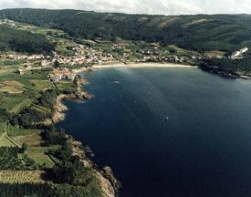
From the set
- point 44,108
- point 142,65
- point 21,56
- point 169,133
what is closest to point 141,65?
point 142,65

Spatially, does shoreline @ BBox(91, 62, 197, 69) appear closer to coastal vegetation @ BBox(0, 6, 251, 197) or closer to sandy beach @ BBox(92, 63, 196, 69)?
sandy beach @ BBox(92, 63, 196, 69)

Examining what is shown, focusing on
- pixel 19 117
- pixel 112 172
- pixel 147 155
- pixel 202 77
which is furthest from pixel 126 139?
pixel 202 77

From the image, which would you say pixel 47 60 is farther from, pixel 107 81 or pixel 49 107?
pixel 49 107

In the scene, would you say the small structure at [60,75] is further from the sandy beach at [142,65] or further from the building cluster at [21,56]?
the building cluster at [21,56]

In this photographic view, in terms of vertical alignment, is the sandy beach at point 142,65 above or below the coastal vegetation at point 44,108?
below

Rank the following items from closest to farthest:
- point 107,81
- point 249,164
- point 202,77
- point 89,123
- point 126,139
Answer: point 249,164 → point 126,139 → point 89,123 → point 107,81 → point 202,77

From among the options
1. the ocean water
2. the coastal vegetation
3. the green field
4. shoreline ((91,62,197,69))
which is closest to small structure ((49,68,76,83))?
the coastal vegetation

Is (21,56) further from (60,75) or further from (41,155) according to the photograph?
(41,155)

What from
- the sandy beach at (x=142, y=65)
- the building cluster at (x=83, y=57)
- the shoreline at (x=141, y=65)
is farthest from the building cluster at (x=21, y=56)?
the sandy beach at (x=142, y=65)
